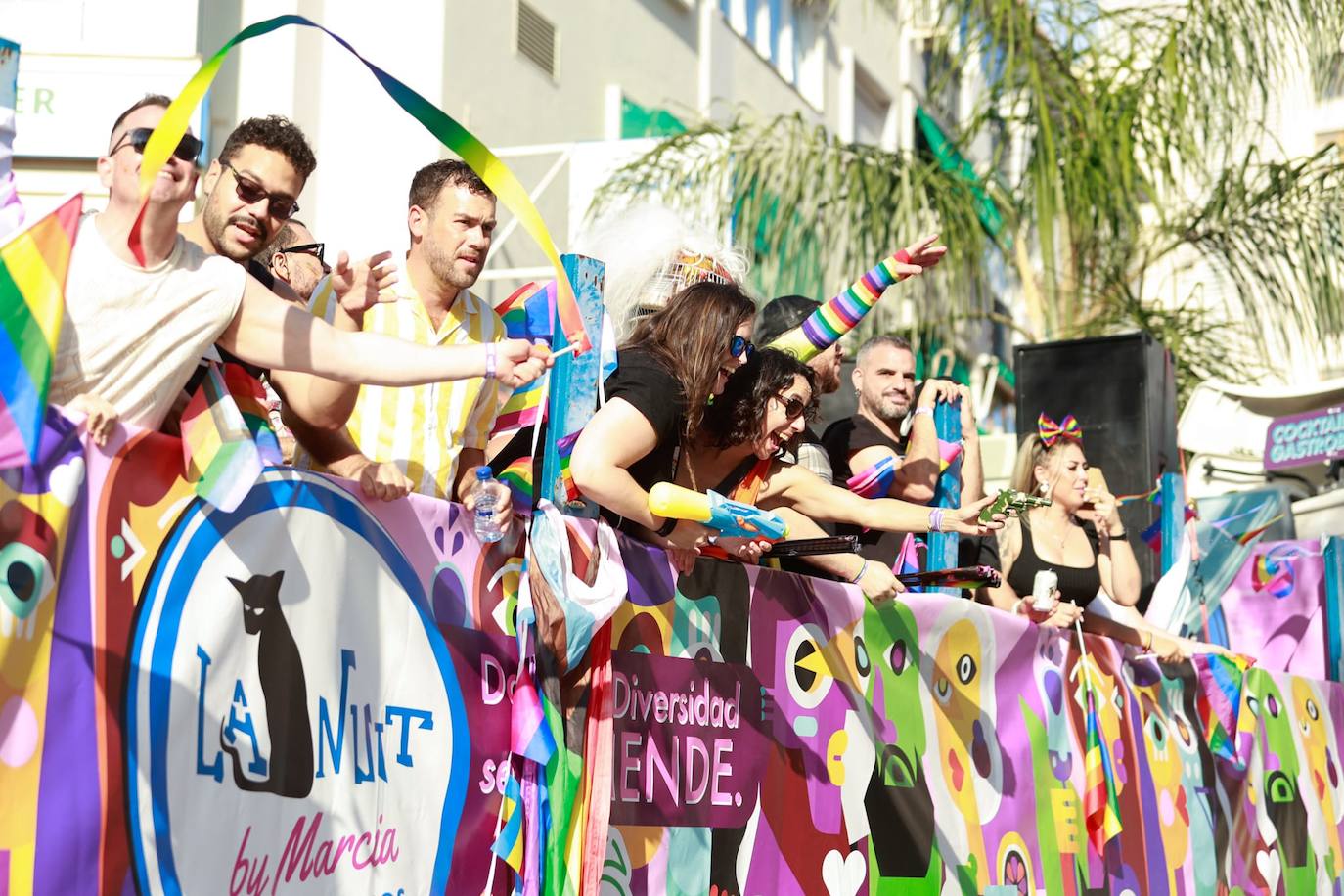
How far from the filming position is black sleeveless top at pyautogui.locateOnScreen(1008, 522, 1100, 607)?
A: 539 cm

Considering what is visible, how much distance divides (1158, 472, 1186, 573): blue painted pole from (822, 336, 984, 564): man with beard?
1426mm

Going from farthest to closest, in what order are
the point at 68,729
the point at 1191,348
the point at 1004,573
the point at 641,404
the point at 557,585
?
the point at 1191,348 < the point at 1004,573 < the point at 641,404 < the point at 557,585 < the point at 68,729

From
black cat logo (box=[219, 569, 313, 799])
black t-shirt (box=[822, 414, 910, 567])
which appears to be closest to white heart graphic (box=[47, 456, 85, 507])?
black cat logo (box=[219, 569, 313, 799])

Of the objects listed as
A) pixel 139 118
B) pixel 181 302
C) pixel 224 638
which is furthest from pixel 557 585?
pixel 139 118

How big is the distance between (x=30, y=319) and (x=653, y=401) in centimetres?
142

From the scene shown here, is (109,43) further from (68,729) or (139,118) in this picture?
(68,729)

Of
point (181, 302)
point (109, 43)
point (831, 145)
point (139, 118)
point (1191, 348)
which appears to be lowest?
point (181, 302)

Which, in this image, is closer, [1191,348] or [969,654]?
[969,654]

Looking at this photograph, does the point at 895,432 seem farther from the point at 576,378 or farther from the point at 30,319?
the point at 30,319

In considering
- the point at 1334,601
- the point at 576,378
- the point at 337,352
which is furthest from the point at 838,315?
the point at 1334,601

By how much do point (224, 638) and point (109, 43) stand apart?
30.4ft

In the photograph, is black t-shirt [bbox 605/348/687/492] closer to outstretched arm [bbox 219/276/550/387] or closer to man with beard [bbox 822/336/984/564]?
outstretched arm [bbox 219/276/550/387]

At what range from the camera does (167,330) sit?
253 cm

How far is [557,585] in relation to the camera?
3096 mm
